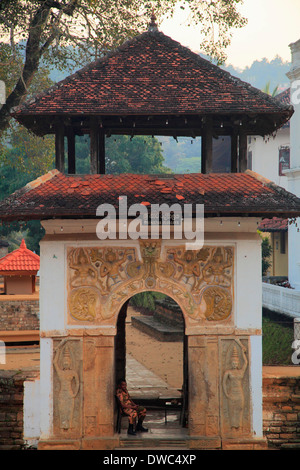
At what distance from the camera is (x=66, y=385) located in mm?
10555

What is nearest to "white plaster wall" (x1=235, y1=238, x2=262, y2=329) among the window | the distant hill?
the window

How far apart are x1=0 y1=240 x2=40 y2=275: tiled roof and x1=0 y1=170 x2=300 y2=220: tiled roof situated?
10239 millimetres

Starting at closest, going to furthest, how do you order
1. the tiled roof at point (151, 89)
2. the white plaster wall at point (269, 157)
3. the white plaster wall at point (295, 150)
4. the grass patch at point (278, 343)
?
1. the tiled roof at point (151, 89)
2. the grass patch at point (278, 343)
3. the white plaster wall at point (295, 150)
4. the white plaster wall at point (269, 157)

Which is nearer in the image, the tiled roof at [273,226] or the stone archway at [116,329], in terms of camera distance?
the stone archway at [116,329]

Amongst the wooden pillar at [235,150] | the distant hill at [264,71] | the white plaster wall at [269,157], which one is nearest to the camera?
the wooden pillar at [235,150]

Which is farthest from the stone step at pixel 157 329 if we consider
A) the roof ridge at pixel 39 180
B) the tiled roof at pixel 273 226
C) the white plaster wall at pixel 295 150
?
the roof ridge at pixel 39 180

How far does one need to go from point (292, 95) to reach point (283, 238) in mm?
9112

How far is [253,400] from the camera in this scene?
10.6 meters

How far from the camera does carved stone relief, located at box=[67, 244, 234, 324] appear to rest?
34.8 ft

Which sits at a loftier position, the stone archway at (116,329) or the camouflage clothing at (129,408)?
the stone archway at (116,329)

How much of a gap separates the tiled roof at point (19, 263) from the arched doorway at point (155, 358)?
3798mm

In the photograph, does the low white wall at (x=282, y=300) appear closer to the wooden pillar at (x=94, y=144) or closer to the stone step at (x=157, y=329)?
the stone step at (x=157, y=329)

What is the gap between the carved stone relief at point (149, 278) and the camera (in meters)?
10.6

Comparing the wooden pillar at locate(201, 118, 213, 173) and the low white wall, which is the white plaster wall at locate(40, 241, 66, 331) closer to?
the wooden pillar at locate(201, 118, 213, 173)
